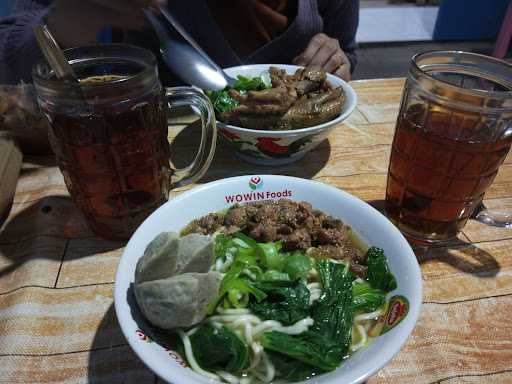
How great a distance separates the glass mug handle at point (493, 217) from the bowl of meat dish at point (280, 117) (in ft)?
1.89

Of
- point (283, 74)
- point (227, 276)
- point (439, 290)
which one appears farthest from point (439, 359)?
point (283, 74)

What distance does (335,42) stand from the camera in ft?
7.73

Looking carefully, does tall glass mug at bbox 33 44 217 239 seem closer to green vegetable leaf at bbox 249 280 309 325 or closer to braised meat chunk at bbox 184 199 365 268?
braised meat chunk at bbox 184 199 365 268

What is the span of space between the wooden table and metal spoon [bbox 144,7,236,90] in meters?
0.44

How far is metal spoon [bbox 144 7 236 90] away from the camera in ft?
5.87

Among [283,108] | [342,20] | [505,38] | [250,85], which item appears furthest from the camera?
[505,38]

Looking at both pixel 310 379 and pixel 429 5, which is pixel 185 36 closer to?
pixel 310 379

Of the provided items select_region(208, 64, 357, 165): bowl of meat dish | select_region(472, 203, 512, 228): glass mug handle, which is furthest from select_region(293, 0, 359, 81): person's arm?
select_region(472, 203, 512, 228): glass mug handle

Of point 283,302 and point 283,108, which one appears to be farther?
point 283,108

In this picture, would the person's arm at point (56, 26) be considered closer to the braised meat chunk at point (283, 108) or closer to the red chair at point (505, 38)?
the braised meat chunk at point (283, 108)

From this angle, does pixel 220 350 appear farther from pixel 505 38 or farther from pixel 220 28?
pixel 505 38

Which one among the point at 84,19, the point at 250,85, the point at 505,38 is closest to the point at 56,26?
the point at 84,19

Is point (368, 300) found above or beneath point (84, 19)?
beneath

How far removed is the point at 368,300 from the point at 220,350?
0.38 m
